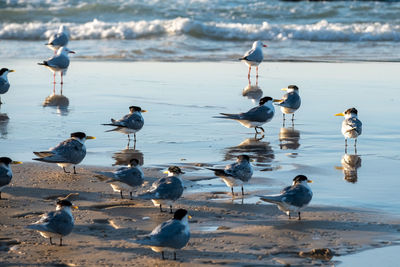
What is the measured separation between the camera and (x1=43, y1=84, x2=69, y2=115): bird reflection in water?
1359cm

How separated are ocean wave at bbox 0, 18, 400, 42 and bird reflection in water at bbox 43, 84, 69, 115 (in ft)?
43.1

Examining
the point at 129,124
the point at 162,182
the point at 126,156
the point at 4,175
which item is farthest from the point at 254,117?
the point at 4,175

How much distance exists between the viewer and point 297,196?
23.9 feet

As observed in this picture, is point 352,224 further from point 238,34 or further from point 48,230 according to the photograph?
point 238,34

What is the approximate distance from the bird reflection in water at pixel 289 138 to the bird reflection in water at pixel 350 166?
90 centimetres

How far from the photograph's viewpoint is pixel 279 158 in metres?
10.2

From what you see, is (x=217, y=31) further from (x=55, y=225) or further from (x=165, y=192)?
(x=55, y=225)

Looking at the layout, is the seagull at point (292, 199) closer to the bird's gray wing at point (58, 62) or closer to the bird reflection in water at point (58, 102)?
the bird reflection in water at point (58, 102)

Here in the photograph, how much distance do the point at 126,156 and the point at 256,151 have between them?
1912 mm

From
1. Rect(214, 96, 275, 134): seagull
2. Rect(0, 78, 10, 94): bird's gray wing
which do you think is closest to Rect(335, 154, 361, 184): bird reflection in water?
Rect(214, 96, 275, 134): seagull

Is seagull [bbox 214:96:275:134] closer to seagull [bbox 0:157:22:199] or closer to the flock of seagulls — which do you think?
the flock of seagulls

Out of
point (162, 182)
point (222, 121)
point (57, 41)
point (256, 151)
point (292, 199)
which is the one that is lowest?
point (292, 199)

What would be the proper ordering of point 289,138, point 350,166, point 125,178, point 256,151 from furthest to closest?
point 289,138, point 256,151, point 350,166, point 125,178

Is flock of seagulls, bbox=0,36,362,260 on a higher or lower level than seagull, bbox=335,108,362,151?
lower
